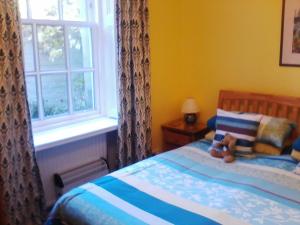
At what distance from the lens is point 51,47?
8.81 ft

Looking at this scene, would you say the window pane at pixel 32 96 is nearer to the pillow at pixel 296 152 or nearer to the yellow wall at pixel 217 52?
the yellow wall at pixel 217 52

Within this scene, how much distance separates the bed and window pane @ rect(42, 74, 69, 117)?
1.00 metres

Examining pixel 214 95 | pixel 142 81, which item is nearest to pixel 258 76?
pixel 214 95

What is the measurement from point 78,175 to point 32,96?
0.79 metres

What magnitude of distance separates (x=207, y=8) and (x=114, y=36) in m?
1.07

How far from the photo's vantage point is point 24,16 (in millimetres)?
2471

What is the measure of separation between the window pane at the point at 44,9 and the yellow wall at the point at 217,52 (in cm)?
97

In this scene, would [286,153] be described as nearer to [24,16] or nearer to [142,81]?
[142,81]

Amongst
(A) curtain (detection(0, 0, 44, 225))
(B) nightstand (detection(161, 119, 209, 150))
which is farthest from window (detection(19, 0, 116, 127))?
(B) nightstand (detection(161, 119, 209, 150))

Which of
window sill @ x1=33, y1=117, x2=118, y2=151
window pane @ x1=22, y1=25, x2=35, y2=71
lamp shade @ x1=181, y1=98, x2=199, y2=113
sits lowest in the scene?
window sill @ x1=33, y1=117, x2=118, y2=151

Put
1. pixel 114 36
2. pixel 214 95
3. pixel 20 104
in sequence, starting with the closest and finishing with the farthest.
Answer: pixel 20 104
pixel 114 36
pixel 214 95

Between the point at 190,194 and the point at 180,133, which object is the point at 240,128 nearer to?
the point at 180,133

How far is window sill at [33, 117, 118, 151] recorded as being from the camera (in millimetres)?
2421

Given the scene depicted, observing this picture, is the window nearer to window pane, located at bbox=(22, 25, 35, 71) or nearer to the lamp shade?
window pane, located at bbox=(22, 25, 35, 71)
